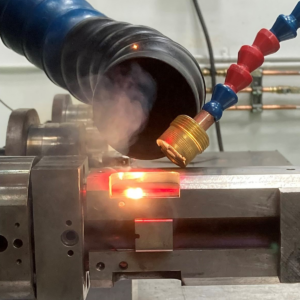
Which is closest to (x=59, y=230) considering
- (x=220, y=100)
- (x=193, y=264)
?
(x=193, y=264)

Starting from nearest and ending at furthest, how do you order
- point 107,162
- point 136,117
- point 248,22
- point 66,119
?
point 136,117 → point 107,162 → point 66,119 → point 248,22

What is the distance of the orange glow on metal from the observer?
0.45 meters

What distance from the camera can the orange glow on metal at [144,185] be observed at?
45 cm

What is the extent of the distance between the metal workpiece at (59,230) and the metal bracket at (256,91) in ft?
3.12

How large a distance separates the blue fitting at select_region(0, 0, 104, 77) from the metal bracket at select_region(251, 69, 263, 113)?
0.73 m

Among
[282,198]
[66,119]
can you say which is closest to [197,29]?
[66,119]

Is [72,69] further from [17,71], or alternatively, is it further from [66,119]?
[17,71]

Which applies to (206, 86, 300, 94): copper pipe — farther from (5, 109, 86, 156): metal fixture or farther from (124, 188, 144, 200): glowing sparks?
(124, 188, 144, 200): glowing sparks

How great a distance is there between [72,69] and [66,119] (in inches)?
15.7

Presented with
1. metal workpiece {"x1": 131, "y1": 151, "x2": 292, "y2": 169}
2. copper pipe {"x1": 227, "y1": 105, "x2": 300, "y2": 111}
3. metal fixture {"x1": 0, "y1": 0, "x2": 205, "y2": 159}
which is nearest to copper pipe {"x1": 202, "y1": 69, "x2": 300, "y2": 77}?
copper pipe {"x1": 227, "y1": 105, "x2": 300, "y2": 111}

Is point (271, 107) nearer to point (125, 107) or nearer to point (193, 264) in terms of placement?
point (125, 107)

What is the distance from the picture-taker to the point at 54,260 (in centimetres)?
45

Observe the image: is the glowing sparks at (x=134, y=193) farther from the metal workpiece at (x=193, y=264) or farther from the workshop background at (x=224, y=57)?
the workshop background at (x=224, y=57)

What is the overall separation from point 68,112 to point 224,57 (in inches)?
24.0
